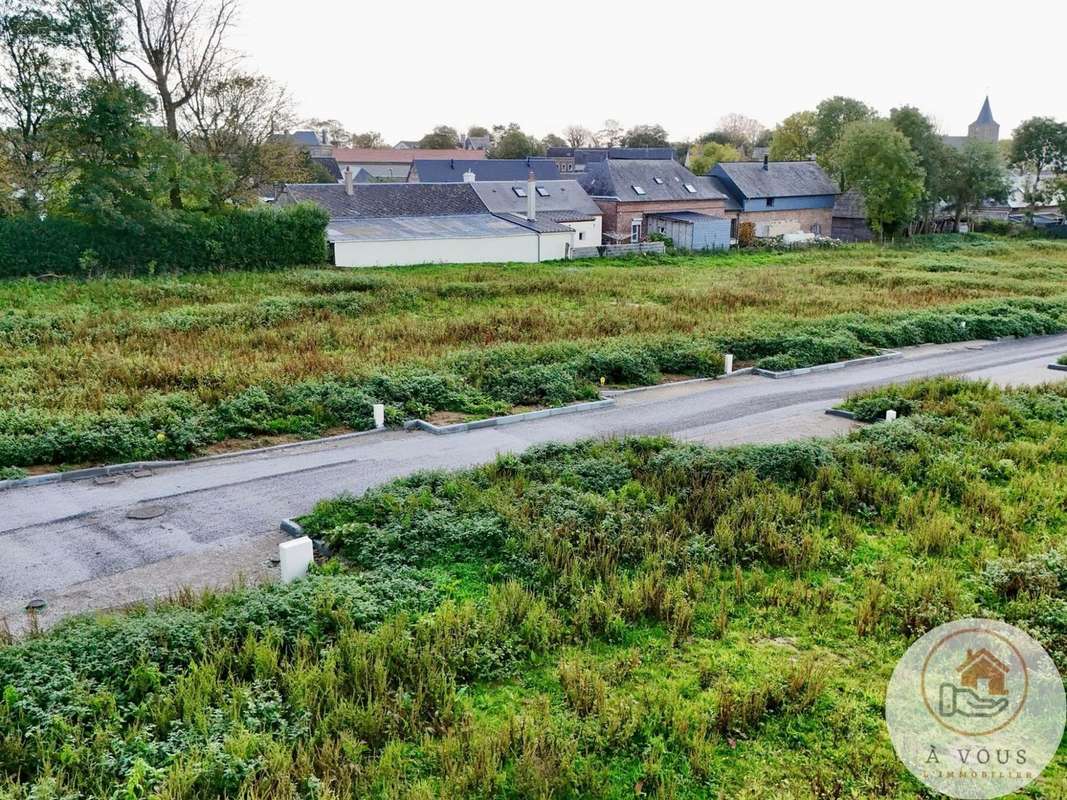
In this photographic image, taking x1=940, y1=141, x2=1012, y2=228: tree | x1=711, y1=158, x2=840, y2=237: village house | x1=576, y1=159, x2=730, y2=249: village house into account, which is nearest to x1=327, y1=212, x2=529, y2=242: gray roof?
A: x1=576, y1=159, x2=730, y2=249: village house

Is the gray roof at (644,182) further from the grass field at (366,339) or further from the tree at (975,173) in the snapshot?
the tree at (975,173)

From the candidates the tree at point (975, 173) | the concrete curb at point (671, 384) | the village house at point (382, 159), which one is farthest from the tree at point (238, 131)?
the village house at point (382, 159)

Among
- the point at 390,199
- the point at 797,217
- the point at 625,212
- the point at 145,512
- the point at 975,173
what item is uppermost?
the point at 975,173

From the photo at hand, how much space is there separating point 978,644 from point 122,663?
7746 mm

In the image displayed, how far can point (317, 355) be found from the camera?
19.6m

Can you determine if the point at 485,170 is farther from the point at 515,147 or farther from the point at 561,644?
the point at 561,644

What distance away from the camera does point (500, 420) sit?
53.0ft

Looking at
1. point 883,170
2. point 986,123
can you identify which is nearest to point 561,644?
point 883,170

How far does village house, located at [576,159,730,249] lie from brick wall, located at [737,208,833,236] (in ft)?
14.0

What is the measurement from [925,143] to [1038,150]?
49.8ft

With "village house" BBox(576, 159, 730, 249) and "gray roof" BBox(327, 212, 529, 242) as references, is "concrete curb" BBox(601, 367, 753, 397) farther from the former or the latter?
"village house" BBox(576, 159, 730, 249)

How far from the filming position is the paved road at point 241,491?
9.27m

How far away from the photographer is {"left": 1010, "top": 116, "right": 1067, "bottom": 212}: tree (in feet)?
226

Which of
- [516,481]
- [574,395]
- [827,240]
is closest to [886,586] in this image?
[516,481]
